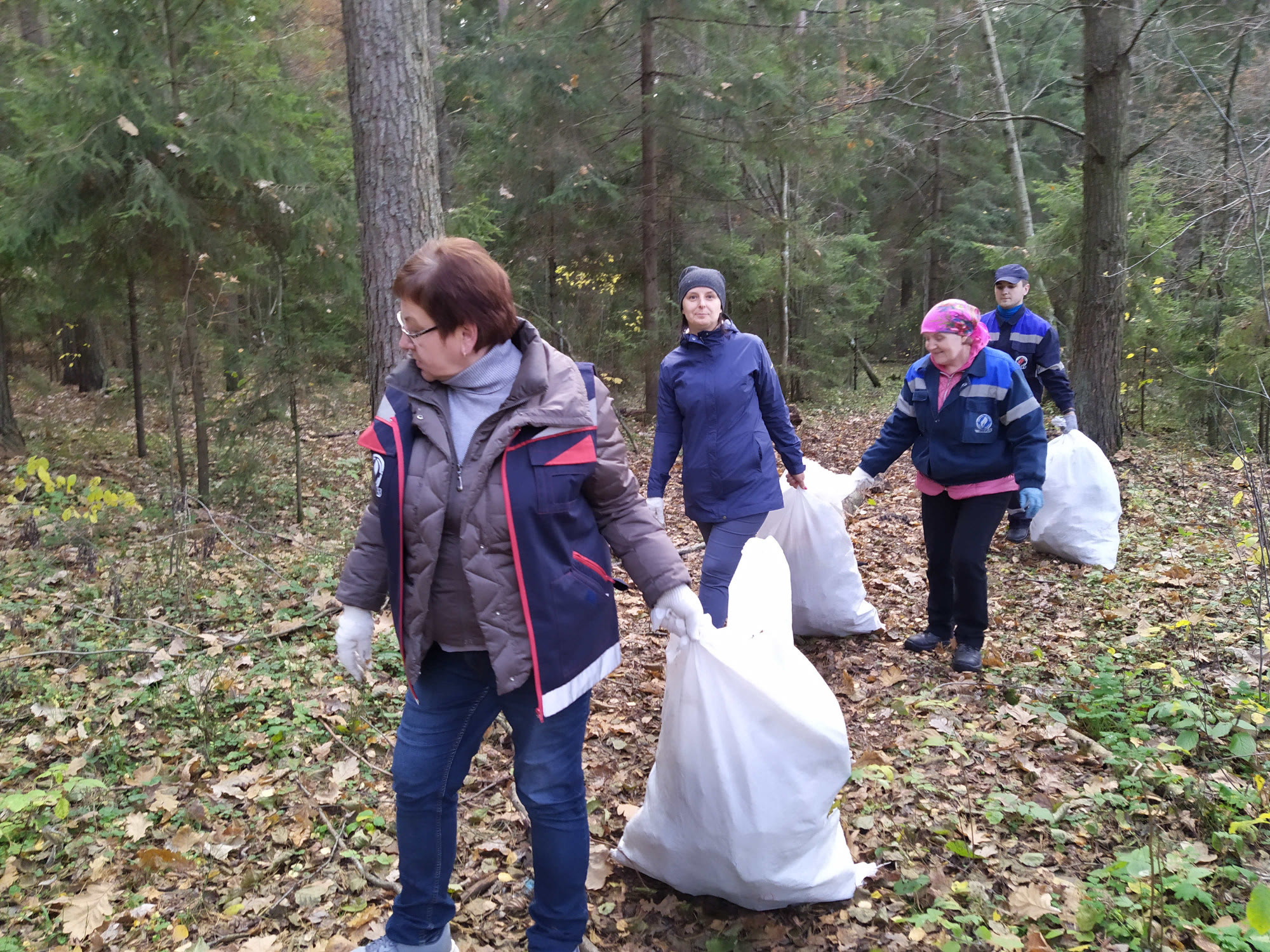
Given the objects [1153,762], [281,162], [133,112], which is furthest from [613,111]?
[1153,762]

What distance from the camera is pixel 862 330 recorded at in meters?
19.1

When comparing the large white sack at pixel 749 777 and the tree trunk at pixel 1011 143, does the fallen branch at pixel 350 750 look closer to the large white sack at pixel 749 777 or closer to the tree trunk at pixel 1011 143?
the large white sack at pixel 749 777

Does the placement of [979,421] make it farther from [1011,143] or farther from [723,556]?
[1011,143]

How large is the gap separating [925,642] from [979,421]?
49.0 inches

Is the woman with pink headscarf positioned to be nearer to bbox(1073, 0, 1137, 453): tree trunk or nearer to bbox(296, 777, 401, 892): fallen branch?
bbox(296, 777, 401, 892): fallen branch

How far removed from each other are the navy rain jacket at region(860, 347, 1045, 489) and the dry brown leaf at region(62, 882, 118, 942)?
370 centimetres

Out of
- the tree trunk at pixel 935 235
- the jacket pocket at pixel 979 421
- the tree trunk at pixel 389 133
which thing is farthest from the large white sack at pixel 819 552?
the tree trunk at pixel 935 235

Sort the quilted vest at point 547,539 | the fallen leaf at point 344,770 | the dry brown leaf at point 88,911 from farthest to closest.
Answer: the fallen leaf at point 344,770 < the dry brown leaf at point 88,911 < the quilted vest at point 547,539

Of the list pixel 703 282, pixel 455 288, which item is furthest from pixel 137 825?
pixel 703 282

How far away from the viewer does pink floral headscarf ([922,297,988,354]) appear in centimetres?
397

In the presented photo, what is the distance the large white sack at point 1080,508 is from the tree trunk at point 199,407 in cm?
690

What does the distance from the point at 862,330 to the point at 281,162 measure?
14.3 meters

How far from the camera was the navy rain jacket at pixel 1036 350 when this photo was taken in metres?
6.22

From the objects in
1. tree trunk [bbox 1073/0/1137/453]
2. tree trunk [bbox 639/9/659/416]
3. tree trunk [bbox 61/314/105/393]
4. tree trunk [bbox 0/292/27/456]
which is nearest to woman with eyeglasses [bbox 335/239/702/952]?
tree trunk [bbox 1073/0/1137/453]
